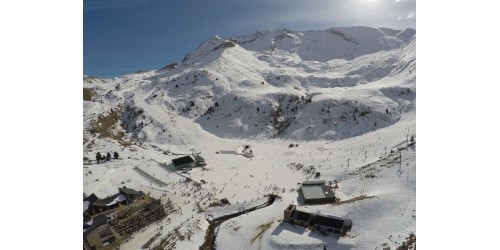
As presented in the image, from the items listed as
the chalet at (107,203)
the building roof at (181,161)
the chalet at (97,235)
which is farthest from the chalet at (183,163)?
the chalet at (97,235)

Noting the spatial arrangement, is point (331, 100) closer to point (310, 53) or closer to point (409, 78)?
point (409, 78)

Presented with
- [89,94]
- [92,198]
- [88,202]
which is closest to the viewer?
[88,202]

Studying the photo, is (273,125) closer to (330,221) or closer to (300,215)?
(300,215)

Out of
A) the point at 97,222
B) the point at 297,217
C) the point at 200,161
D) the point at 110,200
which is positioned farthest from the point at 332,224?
the point at 200,161

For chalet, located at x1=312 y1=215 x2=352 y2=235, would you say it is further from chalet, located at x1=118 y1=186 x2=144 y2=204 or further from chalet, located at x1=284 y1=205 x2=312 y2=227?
chalet, located at x1=118 y1=186 x2=144 y2=204

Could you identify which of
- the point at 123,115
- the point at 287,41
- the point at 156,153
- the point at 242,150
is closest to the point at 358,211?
the point at 242,150
